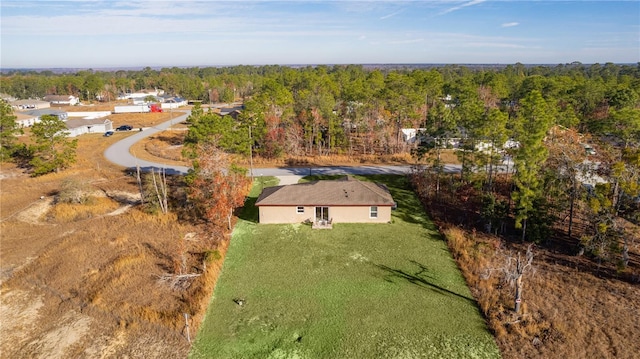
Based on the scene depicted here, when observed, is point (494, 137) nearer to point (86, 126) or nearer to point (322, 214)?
point (322, 214)

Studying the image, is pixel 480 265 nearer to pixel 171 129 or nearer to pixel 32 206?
pixel 32 206

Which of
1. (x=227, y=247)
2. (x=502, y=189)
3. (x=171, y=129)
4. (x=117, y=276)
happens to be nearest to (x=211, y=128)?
(x=227, y=247)

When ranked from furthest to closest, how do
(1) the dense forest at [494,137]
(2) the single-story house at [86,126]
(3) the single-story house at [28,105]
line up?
1. (3) the single-story house at [28,105]
2. (2) the single-story house at [86,126]
3. (1) the dense forest at [494,137]

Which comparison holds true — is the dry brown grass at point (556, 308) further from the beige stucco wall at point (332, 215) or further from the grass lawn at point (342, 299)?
the beige stucco wall at point (332, 215)

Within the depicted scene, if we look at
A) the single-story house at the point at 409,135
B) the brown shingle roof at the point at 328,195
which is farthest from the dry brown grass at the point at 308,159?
the brown shingle roof at the point at 328,195

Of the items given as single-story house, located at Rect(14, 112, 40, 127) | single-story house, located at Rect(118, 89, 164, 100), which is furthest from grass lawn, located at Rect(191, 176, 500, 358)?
single-story house, located at Rect(118, 89, 164, 100)

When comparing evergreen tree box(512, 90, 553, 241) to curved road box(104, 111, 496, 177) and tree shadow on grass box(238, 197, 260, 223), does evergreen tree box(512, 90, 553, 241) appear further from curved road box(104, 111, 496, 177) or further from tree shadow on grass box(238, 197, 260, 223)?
tree shadow on grass box(238, 197, 260, 223)

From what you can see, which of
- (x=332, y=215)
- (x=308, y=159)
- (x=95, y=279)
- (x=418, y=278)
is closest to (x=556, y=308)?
(x=418, y=278)
